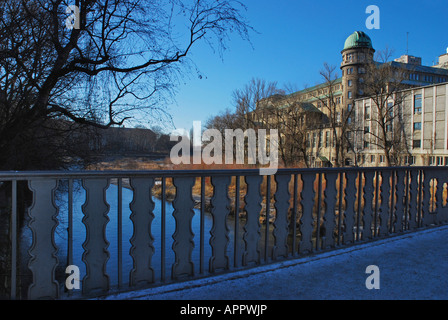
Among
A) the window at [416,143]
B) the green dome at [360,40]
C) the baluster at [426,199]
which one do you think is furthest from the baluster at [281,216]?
the green dome at [360,40]

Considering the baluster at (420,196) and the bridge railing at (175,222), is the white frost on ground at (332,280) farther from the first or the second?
the baluster at (420,196)

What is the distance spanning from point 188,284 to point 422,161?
42149 millimetres

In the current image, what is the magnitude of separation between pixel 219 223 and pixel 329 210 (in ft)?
4.37

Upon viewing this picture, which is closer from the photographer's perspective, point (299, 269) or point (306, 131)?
point (299, 269)

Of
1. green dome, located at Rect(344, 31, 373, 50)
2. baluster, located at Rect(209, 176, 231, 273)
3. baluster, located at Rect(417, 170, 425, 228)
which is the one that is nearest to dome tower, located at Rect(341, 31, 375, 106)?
green dome, located at Rect(344, 31, 373, 50)

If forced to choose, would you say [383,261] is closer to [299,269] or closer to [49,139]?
[299,269]

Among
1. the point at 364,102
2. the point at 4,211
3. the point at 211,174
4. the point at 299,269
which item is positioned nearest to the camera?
the point at 211,174

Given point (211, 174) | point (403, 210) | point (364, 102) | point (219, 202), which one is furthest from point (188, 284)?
point (364, 102)

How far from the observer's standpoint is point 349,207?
140 inches

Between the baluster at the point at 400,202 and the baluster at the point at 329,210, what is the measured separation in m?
1.24

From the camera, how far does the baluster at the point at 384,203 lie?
12.8ft

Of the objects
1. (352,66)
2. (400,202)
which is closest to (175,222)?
(400,202)

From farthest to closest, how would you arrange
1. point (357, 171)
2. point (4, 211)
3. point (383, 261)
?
1. point (4, 211)
2. point (357, 171)
3. point (383, 261)

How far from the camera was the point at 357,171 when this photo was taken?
3.54m
